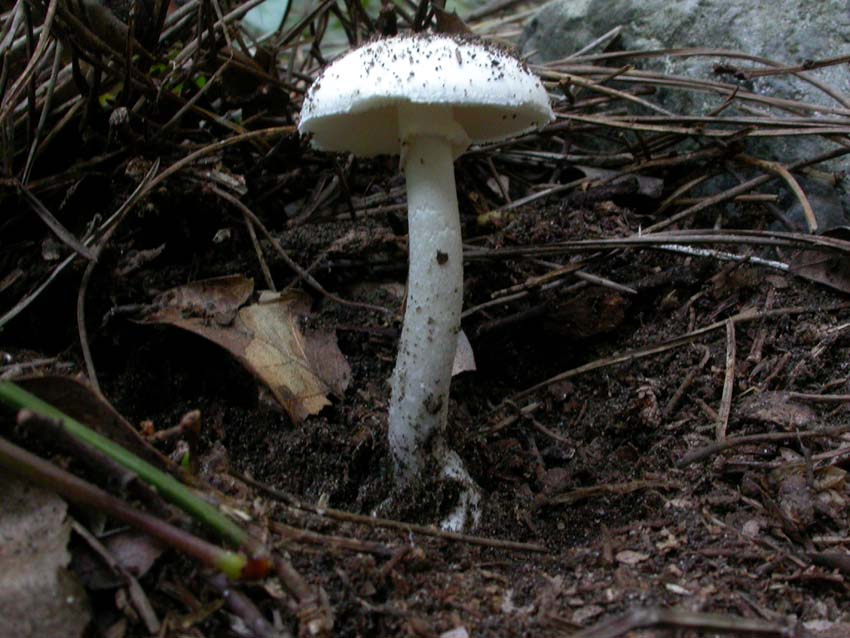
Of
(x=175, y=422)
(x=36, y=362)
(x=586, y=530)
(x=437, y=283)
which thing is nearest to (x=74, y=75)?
(x=36, y=362)

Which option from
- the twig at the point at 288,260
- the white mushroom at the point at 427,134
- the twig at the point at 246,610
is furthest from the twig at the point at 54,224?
the twig at the point at 246,610

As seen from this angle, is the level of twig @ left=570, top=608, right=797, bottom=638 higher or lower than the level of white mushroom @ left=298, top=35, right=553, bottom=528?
lower

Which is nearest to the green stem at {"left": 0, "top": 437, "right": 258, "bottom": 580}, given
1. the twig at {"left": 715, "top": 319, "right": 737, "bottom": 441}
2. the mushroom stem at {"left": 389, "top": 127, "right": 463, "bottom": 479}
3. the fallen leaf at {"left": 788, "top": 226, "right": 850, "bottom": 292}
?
the mushroom stem at {"left": 389, "top": 127, "right": 463, "bottom": 479}

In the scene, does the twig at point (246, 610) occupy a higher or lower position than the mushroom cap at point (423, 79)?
lower

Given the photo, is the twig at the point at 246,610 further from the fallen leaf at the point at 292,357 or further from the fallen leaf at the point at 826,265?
the fallen leaf at the point at 826,265

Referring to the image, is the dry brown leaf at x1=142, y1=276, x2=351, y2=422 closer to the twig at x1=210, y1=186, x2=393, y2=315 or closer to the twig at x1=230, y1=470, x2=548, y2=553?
the twig at x1=210, y1=186, x2=393, y2=315

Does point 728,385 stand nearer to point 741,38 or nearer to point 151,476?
point 741,38
